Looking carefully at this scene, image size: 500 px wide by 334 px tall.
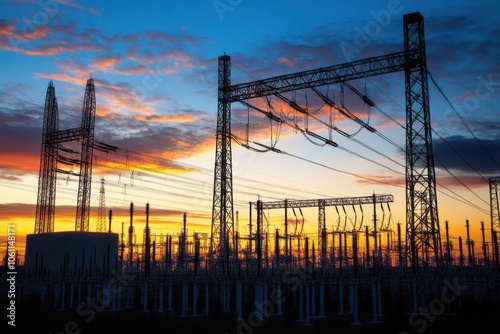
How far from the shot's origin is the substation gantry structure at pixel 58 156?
129 feet

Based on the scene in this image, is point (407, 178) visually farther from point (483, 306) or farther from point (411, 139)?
point (483, 306)

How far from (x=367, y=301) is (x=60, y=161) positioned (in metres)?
26.1

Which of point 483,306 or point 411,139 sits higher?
point 411,139

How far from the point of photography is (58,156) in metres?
42.1

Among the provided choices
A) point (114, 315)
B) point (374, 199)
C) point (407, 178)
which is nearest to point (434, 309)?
point (407, 178)

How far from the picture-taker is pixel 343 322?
21.4 meters

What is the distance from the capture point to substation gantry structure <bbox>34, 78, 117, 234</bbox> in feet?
129
